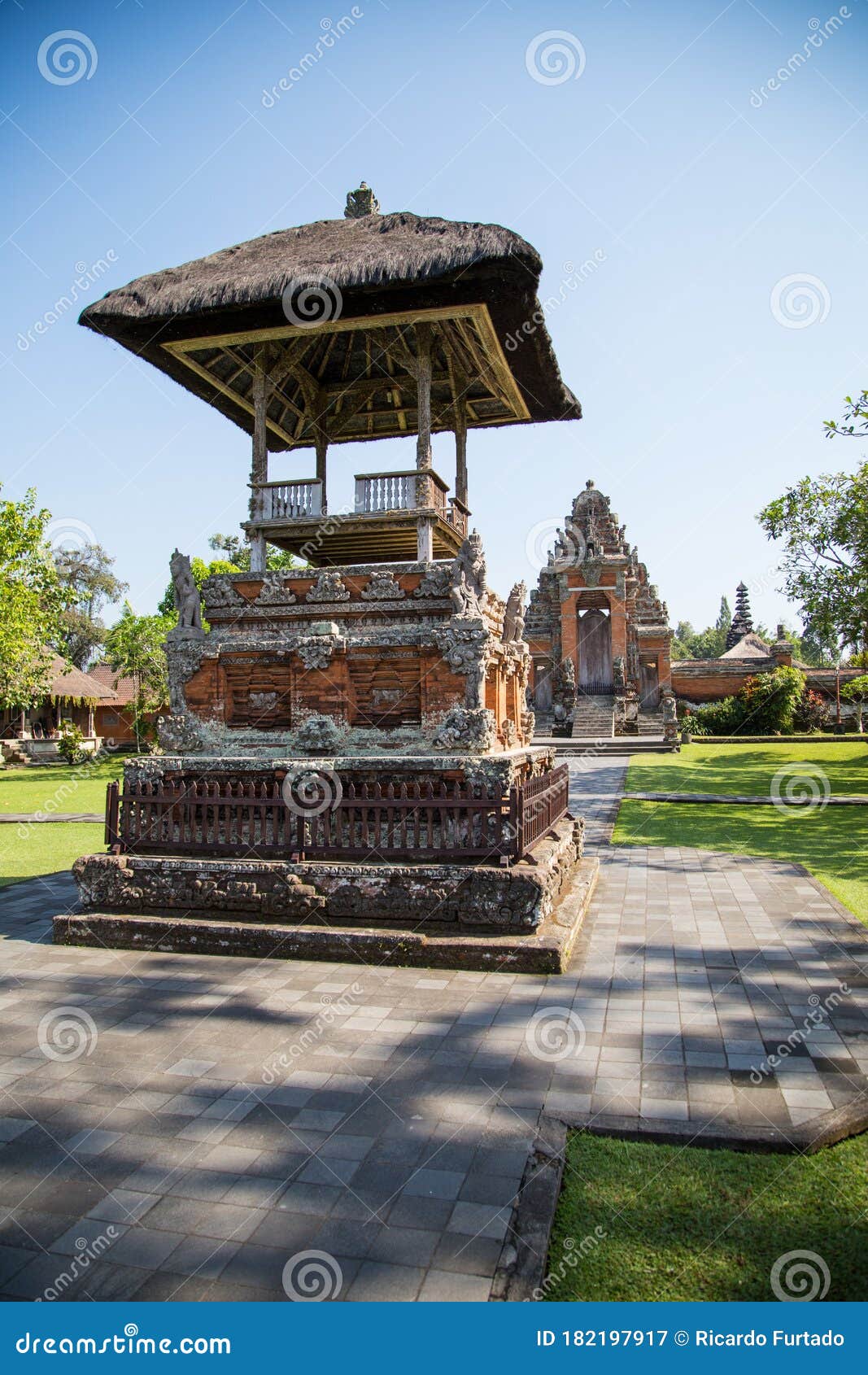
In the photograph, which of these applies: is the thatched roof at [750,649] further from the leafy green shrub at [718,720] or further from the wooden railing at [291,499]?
the wooden railing at [291,499]

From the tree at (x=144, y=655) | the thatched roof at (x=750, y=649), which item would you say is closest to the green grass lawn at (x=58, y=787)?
the tree at (x=144, y=655)

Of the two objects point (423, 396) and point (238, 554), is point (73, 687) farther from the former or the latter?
point (423, 396)

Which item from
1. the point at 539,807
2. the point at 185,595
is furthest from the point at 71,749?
the point at 539,807

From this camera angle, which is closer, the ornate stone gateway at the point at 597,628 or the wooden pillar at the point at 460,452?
the wooden pillar at the point at 460,452

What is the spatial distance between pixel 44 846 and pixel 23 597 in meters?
14.7

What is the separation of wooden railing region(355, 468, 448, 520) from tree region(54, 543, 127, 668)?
1897 inches

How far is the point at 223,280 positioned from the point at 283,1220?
25.6ft

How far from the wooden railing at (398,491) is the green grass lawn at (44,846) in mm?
6200

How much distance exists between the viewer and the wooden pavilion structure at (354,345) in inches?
287

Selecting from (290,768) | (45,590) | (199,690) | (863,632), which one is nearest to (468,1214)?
(290,768)

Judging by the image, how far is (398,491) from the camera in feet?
27.0

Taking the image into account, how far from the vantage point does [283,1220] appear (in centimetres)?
280

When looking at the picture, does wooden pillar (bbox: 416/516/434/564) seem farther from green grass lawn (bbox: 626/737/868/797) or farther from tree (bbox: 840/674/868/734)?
tree (bbox: 840/674/868/734)

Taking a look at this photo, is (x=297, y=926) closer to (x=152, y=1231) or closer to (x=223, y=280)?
(x=152, y=1231)
